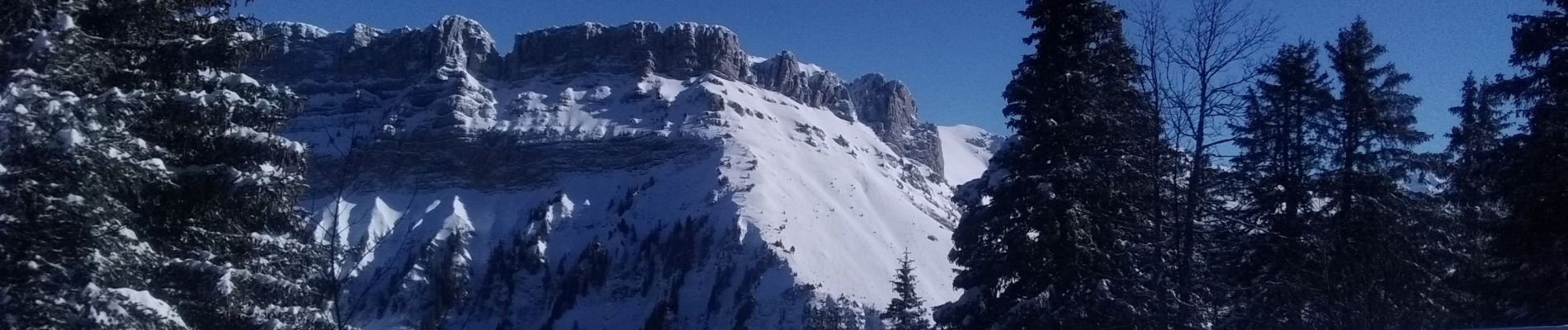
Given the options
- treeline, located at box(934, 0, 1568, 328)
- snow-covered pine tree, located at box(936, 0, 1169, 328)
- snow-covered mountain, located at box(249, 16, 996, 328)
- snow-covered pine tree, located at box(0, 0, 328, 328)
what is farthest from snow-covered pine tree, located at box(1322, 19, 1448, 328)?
snow-covered mountain, located at box(249, 16, 996, 328)

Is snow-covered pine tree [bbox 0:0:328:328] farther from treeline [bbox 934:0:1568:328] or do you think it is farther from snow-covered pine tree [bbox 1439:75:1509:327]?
snow-covered pine tree [bbox 1439:75:1509:327]

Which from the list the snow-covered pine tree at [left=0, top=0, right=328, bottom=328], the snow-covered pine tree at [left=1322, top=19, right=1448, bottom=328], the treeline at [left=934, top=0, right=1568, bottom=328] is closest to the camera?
the snow-covered pine tree at [left=0, top=0, right=328, bottom=328]

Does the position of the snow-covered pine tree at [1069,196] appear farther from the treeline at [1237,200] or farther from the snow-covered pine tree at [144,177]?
the snow-covered pine tree at [144,177]

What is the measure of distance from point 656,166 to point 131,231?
166 m

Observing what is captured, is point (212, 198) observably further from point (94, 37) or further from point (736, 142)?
point (736, 142)

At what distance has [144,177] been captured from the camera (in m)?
8.37

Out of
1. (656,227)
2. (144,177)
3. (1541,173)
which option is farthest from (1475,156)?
(656,227)

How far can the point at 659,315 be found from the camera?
11331 centimetres

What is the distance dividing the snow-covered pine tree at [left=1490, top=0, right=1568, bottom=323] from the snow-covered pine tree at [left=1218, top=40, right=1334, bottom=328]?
2.69 meters

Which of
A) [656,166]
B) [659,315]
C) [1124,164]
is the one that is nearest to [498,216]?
[656,166]

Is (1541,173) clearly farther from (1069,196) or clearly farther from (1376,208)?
(1069,196)

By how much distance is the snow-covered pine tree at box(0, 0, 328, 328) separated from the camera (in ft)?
25.8

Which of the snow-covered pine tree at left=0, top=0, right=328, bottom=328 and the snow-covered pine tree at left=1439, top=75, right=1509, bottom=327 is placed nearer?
the snow-covered pine tree at left=0, top=0, right=328, bottom=328

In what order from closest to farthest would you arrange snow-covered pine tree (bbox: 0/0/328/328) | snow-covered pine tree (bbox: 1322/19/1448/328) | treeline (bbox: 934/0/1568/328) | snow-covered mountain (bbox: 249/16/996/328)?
1. snow-covered pine tree (bbox: 0/0/328/328)
2. treeline (bbox: 934/0/1568/328)
3. snow-covered pine tree (bbox: 1322/19/1448/328)
4. snow-covered mountain (bbox: 249/16/996/328)
